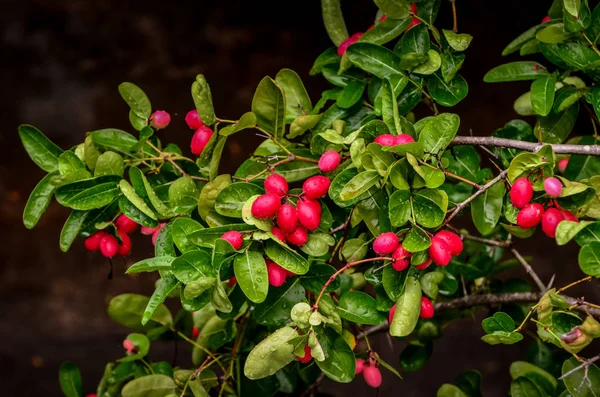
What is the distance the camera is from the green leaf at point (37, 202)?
3.37ft

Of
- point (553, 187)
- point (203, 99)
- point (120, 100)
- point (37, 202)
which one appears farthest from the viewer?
point (120, 100)

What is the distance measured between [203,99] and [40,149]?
0.34 metres

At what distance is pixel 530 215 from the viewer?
33.1 inches

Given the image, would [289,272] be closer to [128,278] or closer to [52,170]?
[52,170]

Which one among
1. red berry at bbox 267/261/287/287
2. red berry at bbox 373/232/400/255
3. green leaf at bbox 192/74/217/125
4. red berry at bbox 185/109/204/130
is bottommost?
red berry at bbox 267/261/287/287

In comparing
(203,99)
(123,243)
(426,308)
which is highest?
(203,99)

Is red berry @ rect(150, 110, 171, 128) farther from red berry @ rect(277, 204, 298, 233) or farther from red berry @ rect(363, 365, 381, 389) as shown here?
red berry @ rect(363, 365, 381, 389)

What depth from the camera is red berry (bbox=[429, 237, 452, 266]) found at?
860 millimetres

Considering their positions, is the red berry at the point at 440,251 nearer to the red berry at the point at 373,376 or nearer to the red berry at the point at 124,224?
the red berry at the point at 373,376

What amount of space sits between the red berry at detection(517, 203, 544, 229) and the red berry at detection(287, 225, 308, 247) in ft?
0.92

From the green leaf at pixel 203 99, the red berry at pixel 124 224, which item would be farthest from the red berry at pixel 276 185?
the red berry at pixel 124 224

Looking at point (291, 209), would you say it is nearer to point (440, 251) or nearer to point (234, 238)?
point (234, 238)

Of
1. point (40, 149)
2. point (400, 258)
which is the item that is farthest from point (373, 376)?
point (40, 149)

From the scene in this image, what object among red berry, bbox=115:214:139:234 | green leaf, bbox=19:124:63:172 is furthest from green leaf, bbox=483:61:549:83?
green leaf, bbox=19:124:63:172
